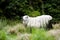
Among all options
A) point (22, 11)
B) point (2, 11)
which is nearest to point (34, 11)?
point (22, 11)

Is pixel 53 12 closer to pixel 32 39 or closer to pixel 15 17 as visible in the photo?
pixel 15 17

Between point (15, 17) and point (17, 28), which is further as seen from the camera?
point (15, 17)

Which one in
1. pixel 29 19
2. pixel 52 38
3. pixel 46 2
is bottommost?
pixel 52 38

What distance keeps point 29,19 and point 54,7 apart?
117 inches

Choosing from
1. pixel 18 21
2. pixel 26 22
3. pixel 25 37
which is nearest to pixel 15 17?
pixel 18 21

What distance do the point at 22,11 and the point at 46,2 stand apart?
5.81 feet

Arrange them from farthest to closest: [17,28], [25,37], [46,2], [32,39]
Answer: [46,2]
[17,28]
[25,37]
[32,39]

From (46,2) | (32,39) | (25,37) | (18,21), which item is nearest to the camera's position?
(32,39)

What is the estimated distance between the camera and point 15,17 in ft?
47.7

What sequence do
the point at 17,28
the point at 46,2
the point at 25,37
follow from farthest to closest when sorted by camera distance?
1. the point at 46,2
2. the point at 17,28
3. the point at 25,37

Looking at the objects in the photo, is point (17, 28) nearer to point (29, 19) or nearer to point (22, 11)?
point (29, 19)

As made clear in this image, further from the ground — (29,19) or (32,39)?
(29,19)

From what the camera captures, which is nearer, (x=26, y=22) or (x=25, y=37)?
(x=25, y=37)

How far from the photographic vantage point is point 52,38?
8781mm
